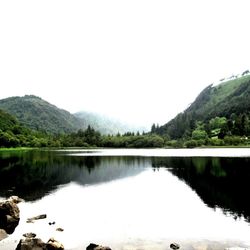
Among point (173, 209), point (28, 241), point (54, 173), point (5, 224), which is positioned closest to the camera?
point (28, 241)

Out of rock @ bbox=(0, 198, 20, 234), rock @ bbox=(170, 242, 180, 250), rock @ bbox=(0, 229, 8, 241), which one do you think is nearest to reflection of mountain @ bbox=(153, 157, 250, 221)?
rock @ bbox=(170, 242, 180, 250)

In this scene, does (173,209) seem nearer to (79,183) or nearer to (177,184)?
(177,184)

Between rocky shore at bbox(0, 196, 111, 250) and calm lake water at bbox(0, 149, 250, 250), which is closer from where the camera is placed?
rocky shore at bbox(0, 196, 111, 250)

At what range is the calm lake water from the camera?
4116 cm

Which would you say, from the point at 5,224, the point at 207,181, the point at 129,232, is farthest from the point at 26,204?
the point at 207,181

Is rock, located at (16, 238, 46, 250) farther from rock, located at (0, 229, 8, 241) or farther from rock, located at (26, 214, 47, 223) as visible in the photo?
rock, located at (26, 214, 47, 223)

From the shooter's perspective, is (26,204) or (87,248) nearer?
(87,248)

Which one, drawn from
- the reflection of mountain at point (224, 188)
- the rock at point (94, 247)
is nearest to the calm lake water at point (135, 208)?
the reflection of mountain at point (224, 188)

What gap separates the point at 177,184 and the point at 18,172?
50428 millimetres

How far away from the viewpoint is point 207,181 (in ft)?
279

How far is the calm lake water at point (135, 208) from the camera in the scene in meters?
41.2

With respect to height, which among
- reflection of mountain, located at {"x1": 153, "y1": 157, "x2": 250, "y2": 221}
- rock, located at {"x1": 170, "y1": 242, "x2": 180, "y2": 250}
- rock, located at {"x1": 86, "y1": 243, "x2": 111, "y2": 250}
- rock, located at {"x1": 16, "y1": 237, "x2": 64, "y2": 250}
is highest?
reflection of mountain, located at {"x1": 153, "y1": 157, "x2": 250, "y2": 221}

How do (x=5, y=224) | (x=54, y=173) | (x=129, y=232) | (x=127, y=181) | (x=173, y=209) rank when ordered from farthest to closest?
(x=54, y=173) → (x=127, y=181) → (x=173, y=209) → (x=5, y=224) → (x=129, y=232)

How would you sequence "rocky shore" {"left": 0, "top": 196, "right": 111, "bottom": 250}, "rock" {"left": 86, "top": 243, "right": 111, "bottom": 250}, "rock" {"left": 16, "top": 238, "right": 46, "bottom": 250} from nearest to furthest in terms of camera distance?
1. "rock" {"left": 16, "top": 238, "right": 46, "bottom": 250}
2. "rock" {"left": 86, "top": 243, "right": 111, "bottom": 250}
3. "rocky shore" {"left": 0, "top": 196, "right": 111, "bottom": 250}
